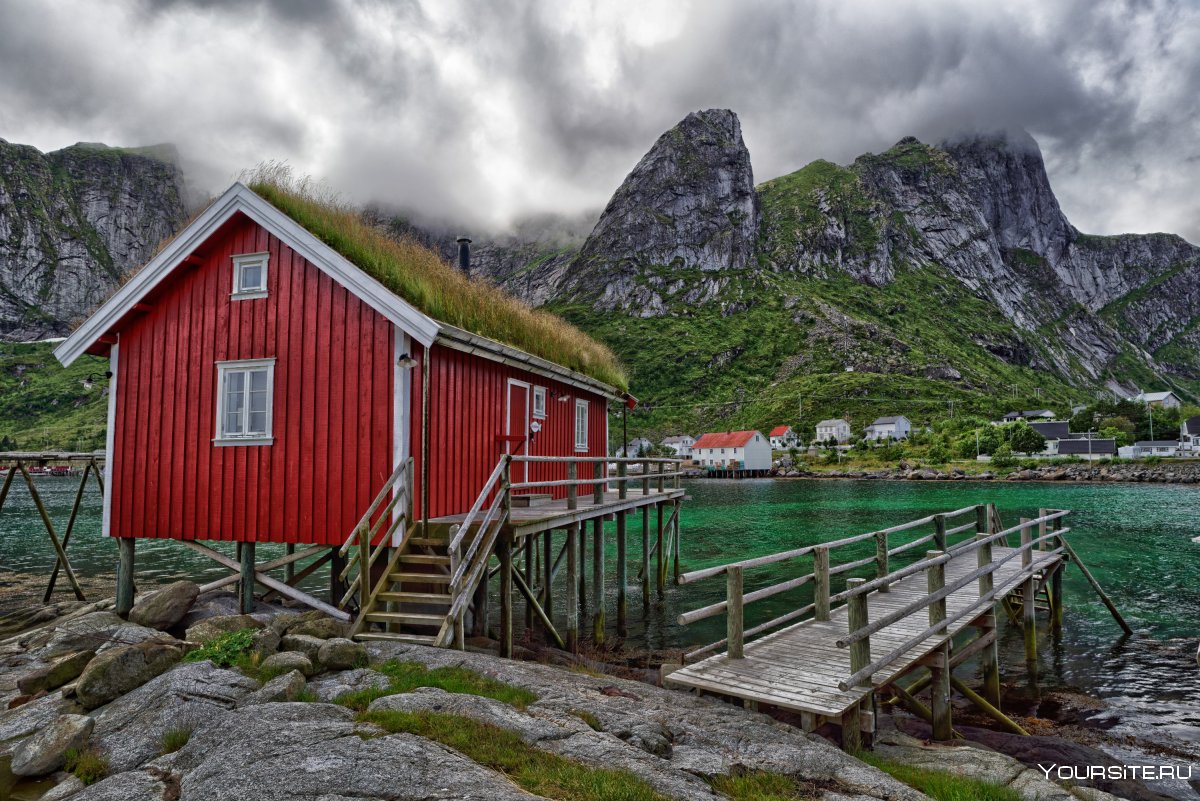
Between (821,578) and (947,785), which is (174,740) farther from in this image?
(821,578)

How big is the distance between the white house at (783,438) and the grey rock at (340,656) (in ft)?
391

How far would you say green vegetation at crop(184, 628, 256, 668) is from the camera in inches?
350

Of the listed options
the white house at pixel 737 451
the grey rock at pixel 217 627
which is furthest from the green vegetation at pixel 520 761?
the white house at pixel 737 451

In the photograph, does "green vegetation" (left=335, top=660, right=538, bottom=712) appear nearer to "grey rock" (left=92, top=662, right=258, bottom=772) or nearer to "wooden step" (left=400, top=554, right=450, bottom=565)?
"grey rock" (left=92, top=662, right=258, bottom=772)

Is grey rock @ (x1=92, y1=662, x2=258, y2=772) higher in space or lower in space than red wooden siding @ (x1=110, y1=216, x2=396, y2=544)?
lower

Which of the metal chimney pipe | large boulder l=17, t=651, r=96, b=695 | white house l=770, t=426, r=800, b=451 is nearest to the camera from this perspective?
large boulder l=17, t=651, r=96, b=695

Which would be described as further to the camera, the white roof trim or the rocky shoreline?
the white roof trim

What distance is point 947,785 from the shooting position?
22.7 ft

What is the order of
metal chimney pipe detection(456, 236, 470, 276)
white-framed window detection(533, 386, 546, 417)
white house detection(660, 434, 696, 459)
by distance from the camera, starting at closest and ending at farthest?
1. white-framed window detection(533, 386, 546, 417)
2. metal chimney pipe detection(456, 236, 470, 276)
3. white house detection(660, 434, 696, 459)

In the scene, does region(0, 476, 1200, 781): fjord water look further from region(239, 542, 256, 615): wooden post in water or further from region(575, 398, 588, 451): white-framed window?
region(239, 542, 256, 615): wooden post in water

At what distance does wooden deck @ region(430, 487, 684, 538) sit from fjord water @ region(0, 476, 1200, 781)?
3575 mm

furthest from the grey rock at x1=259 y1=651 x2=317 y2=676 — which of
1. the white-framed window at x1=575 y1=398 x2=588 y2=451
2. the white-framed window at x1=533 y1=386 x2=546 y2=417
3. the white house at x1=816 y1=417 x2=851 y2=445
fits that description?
the white house at x1=816 y1=417 x2=851 y2=445

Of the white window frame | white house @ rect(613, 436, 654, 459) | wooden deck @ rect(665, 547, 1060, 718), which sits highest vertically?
the white window frame

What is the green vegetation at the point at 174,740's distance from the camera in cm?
689
